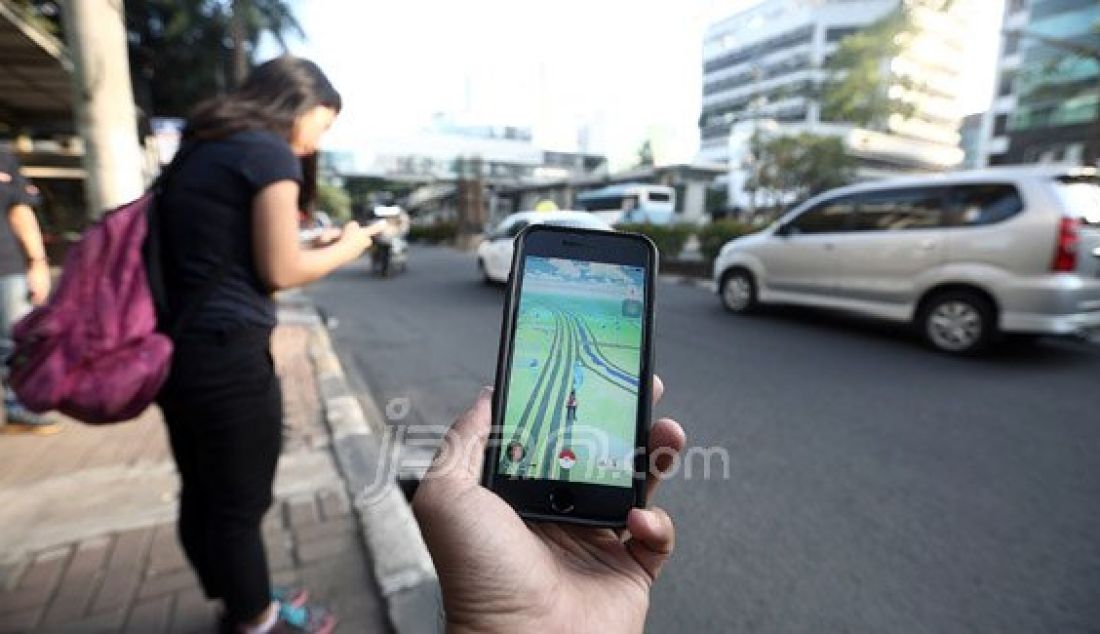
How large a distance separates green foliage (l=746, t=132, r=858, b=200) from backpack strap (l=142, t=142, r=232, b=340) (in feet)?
72.0

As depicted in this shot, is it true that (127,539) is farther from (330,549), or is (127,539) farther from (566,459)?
(566,459)

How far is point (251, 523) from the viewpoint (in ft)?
5.42

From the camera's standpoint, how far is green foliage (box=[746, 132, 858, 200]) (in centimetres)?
2267

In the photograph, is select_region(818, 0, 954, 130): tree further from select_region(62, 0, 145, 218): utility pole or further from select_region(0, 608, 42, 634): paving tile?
select_region(0, 608, 42, 634): paving tile

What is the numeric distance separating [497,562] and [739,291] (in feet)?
21.7

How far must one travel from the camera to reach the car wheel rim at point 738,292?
7027mm

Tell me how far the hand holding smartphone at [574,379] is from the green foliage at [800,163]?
21.8m

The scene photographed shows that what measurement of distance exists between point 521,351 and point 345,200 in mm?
43716

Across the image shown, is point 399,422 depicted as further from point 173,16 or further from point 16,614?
point 173,16

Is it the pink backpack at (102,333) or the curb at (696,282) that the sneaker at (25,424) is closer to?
the pink backpack at (102,333)

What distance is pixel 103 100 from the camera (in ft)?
6.23

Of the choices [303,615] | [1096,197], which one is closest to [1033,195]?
[1096,197]

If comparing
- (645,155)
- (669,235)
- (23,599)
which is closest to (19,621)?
(23,599)

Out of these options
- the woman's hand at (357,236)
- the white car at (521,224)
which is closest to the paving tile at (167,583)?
the woman's hand at (357,236)
